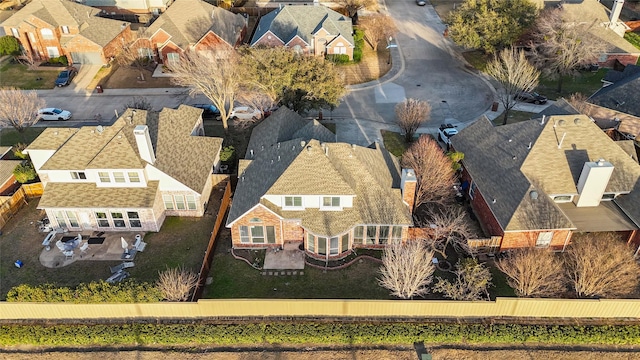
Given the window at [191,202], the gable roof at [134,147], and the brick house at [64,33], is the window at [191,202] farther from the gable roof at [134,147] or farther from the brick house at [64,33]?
the brick house at [64,33]

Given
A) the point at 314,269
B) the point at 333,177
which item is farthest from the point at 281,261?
the point at 333,177

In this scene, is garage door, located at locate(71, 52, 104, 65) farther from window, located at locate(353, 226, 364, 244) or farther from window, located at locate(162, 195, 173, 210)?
window, located at locate(353, 226, 364, 244)

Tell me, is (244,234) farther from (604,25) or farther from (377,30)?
(604,25)

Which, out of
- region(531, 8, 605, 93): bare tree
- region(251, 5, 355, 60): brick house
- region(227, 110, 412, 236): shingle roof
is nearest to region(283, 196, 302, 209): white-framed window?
region(227, 110, 412, 236): shingle roof

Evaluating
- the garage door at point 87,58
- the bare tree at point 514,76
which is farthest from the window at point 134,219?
the bare tree at point 514,76

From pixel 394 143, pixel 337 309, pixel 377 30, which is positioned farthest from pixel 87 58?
pixel 337 309

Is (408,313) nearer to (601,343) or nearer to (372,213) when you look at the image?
(372,213)

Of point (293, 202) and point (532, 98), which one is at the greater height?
point (293, 202)
